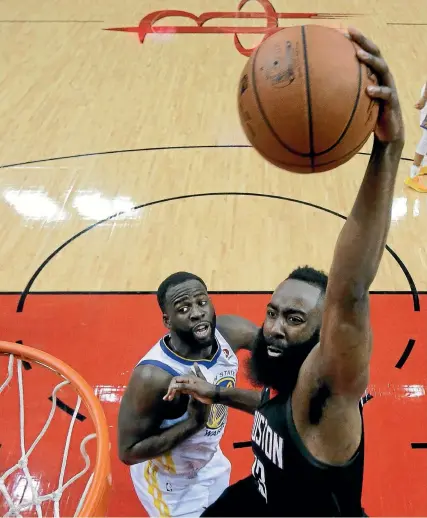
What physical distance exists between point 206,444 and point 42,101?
6.59 m

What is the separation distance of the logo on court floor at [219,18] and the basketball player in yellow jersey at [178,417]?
25.6 feet

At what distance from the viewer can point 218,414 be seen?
8.91 ft

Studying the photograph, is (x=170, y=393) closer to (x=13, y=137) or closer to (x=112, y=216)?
(x=112, y=216)

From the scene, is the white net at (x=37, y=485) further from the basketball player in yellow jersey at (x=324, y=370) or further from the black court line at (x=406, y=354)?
the black court line at (x=406, y=354)

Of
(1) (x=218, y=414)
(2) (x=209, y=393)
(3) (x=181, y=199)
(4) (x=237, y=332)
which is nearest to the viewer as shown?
(2) (x=209, y=393)

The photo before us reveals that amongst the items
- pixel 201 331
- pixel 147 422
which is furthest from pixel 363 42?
pixel 147 422

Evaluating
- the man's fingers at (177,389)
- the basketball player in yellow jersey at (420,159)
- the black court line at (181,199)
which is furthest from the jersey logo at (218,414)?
the basketball player in yellow jersey at (420,159)

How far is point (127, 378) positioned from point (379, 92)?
3.13 m

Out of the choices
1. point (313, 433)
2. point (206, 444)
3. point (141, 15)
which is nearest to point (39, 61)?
point (141, 15)

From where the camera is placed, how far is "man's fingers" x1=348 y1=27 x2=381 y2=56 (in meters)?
1.33

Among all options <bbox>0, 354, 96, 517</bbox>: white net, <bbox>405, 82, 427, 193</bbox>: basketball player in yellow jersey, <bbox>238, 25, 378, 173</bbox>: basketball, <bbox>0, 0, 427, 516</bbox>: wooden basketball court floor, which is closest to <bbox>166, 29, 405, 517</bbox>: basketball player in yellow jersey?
<bbox>238, 25, 378, 173</bbox>: basketball

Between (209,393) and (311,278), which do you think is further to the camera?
(209,393)

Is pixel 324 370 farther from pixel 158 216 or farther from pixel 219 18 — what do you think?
pixel 219 18

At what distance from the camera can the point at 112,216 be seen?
5.77 metres
